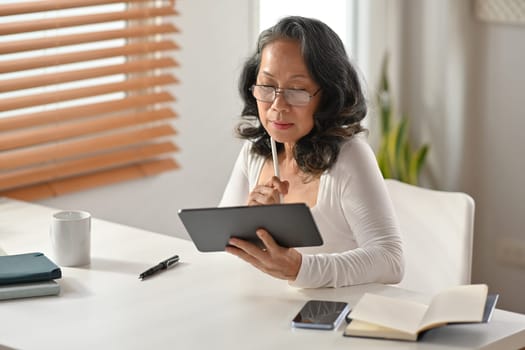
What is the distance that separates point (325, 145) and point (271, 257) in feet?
1.38

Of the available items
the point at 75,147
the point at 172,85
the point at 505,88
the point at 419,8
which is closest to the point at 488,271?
the point at 505,88

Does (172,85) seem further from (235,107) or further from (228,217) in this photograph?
(228,217)

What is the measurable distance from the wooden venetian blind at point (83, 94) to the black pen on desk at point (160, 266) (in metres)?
0.79

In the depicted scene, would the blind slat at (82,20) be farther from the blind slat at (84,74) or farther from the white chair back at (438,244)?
the white chair back at (438,244)

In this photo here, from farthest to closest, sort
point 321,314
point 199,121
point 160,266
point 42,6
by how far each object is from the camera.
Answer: point 199,121 → point 42,6 → point 160,266 → point 321,314

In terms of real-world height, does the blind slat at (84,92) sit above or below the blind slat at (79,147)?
above

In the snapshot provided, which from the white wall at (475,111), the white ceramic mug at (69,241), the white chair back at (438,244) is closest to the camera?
the white ceramic mug at (69,241)

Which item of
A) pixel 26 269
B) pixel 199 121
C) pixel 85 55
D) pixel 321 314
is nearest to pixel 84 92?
pixel 85 55

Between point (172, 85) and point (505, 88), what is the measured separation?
138 cm

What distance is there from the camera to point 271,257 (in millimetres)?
2115

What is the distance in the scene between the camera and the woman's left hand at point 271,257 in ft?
6.92

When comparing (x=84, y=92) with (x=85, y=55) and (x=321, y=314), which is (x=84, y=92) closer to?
(x=85, y=55)

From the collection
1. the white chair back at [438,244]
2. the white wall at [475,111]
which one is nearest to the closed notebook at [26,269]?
the white chair back at [438,244]

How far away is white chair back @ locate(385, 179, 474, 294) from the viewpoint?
2.65 meters
